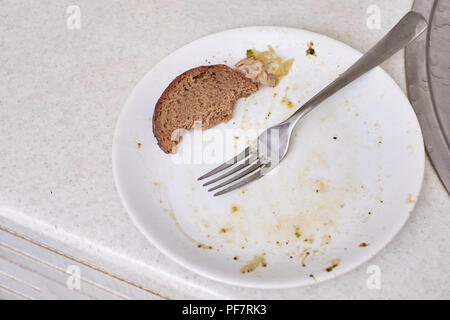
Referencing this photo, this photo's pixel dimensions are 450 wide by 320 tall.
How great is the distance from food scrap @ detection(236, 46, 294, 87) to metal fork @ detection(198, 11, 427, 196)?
94 mm

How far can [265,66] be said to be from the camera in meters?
0.82

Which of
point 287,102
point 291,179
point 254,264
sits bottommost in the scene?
point 254,264

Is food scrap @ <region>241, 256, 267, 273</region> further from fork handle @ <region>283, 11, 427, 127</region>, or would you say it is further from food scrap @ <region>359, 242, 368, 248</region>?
fork handle @ <region>283, 11, 427, 127</region>

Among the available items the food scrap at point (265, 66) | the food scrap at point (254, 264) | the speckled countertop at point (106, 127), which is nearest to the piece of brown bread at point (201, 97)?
the food scrap at point (265, 66)

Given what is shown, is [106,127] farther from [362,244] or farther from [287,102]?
[362,244]

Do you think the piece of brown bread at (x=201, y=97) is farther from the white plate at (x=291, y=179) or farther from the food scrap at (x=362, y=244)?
the food scrap at (x=362, y=244)

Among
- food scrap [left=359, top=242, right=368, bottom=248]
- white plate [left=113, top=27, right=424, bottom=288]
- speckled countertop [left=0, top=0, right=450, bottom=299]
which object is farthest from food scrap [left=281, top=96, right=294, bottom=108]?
food scrap [left=359, top=242, right=368, bottom=248]

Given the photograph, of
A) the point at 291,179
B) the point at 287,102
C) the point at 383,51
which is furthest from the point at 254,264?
the point at 383,51

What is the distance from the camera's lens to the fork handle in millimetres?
736

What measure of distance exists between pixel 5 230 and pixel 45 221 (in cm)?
13

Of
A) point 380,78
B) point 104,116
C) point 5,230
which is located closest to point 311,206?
point 380,78

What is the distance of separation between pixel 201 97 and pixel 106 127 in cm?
20

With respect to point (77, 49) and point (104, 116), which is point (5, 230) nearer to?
point (104, 116)

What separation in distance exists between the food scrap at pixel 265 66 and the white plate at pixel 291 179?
0.01 m
